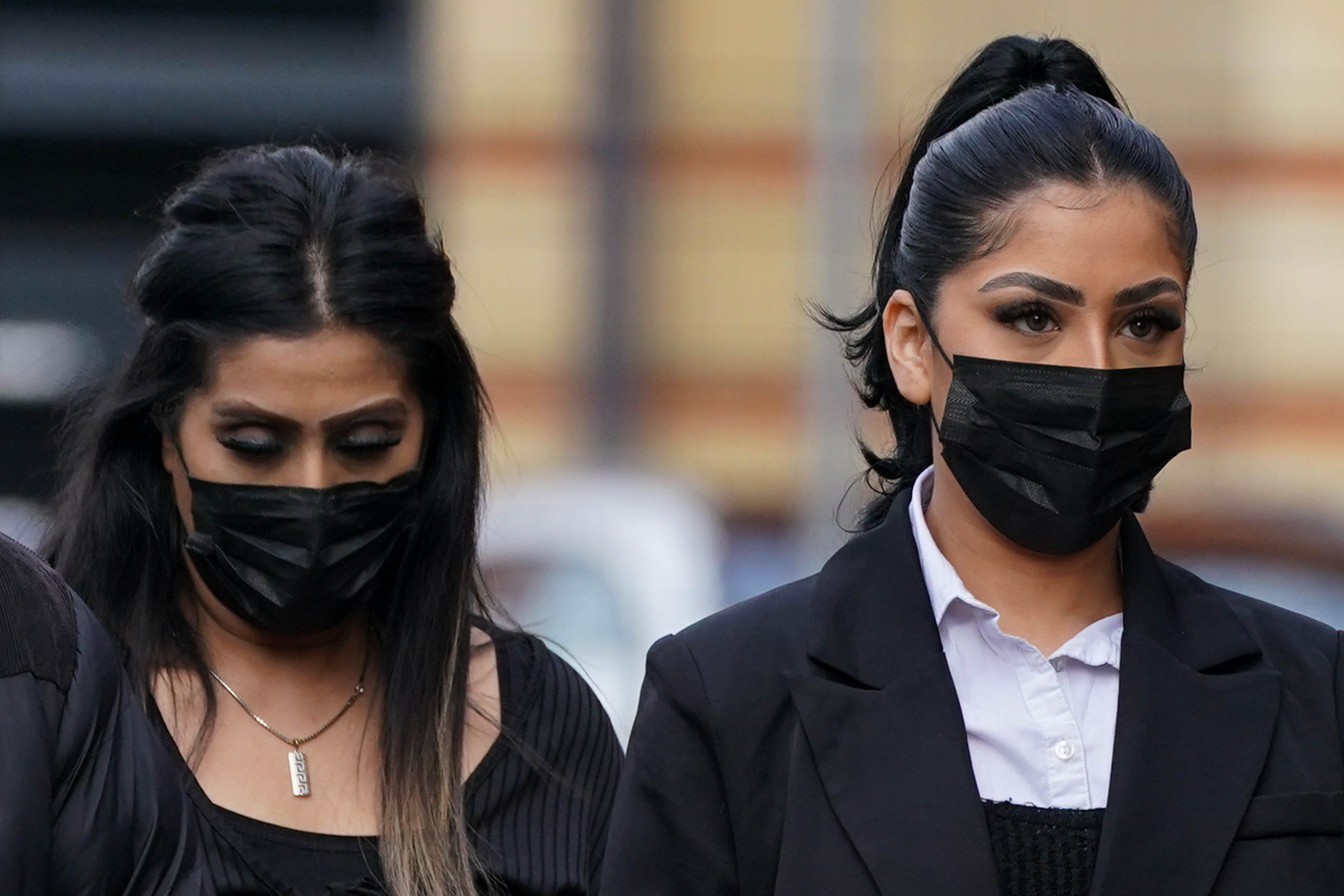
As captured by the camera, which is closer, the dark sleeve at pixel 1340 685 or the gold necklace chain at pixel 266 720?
the dark sleeve at pixel 1340 685

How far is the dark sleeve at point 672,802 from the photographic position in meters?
2.58

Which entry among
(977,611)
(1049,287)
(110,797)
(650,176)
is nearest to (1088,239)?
(1049,287)

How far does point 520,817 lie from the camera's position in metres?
3.26

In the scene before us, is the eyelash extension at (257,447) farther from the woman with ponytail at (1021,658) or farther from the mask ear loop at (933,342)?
the mask ear loop at (933,342)

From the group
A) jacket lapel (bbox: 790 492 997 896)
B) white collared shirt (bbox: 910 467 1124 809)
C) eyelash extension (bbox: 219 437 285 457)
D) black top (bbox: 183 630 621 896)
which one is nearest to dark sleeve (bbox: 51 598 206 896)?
black top (bbox: 183 630 621 896)

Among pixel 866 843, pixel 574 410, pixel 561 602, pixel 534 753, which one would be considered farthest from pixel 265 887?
pixel 574 410

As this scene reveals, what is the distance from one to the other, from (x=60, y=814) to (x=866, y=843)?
2.96 feet

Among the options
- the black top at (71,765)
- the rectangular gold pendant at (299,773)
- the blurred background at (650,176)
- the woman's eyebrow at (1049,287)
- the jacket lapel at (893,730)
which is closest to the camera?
the black top at (71,765)

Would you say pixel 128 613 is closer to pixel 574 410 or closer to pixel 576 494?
pixel 576 494

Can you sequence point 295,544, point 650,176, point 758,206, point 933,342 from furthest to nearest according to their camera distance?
point 758,206 → point 650,176 → point 295,544 → point 933,342

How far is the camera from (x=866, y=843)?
252 cm

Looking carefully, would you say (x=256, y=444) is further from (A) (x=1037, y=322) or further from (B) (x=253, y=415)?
(A) (x=1037, y=322)

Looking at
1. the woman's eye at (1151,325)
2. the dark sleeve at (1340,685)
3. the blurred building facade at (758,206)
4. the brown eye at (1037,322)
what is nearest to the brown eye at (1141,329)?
the woman's eye at (1151,325)

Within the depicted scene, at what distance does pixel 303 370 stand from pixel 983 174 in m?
1.03
